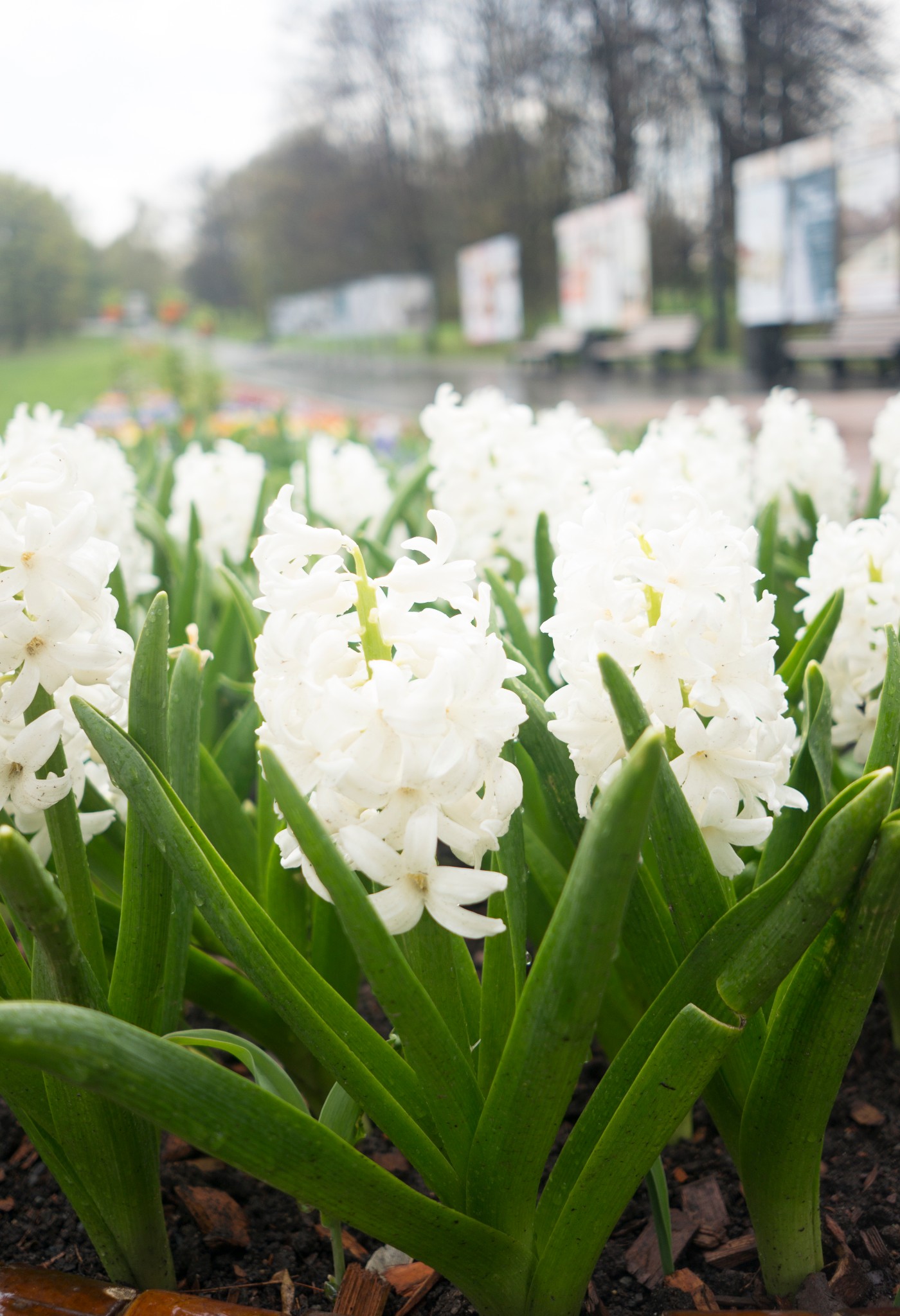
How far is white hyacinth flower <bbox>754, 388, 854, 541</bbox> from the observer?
277 centimetres

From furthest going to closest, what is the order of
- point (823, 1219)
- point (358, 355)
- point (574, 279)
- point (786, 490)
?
1. point (358, 355)
2. point (574, 279)
3. point (786, 490)
4. point (823, 1219)

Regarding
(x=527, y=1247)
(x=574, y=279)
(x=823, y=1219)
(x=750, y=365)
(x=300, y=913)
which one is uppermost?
(x=574, y=279)

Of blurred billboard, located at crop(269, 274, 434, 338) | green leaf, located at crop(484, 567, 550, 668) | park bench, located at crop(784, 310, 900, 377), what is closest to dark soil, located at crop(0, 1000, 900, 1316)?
green leaf, located at crop(484, 567, 550, 668)

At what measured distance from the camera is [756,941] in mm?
980

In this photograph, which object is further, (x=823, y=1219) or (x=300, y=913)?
(x=300, y=913)

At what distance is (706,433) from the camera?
2963 millimetres

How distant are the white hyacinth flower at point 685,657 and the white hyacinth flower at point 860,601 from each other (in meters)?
0.50

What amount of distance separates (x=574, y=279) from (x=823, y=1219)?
14.9 m

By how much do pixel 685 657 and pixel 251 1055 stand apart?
58 centimetres

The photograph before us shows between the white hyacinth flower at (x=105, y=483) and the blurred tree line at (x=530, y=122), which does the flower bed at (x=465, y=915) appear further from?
the blurred tree line at (x=530, y=122)

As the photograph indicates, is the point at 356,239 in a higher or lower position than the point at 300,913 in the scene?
higher

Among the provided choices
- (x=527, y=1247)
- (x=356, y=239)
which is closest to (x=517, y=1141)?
(x=527, y=1247)

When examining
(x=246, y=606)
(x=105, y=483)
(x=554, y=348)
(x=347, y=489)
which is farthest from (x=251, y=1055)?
(x=554, y=348)

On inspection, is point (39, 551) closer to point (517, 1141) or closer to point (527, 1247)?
point (517, 1141)
